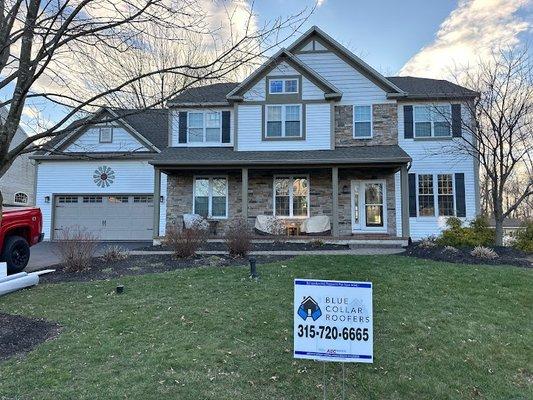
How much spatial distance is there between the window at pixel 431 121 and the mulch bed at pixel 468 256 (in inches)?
235

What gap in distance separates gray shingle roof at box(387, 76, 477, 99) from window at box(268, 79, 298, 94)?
4683 millimetres

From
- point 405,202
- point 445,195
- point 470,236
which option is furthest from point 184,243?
point 445,195

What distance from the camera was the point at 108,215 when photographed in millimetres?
18219

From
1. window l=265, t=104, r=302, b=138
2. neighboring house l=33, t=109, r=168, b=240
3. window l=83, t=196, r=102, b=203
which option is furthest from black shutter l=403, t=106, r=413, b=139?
window l=83, t=196, r=102, b=203

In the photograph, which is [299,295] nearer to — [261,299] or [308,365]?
[308,365]

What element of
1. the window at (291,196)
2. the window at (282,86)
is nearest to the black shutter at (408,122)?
the window at (291,196)

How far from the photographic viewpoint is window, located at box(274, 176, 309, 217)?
16016 mm

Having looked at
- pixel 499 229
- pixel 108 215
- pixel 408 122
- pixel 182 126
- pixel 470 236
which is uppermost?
pixel 408 122

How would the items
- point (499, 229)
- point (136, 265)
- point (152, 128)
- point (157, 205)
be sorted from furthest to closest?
point (152, 128) → point (157, 205) → point (499, 229) → point (136, 265)

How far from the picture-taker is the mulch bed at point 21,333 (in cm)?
477

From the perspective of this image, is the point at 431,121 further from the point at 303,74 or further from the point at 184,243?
the point at 184,243

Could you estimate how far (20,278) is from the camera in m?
7.66

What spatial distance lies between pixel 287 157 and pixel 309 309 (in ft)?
37.4

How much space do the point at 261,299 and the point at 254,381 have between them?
233cm
